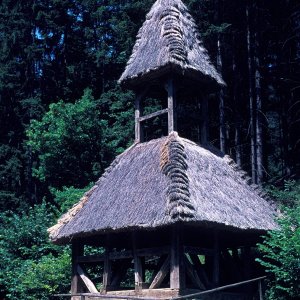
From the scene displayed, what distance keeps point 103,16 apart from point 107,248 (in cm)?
2333

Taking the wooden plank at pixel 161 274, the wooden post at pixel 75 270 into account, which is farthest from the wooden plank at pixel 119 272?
the wooden plank at pixel 161 274

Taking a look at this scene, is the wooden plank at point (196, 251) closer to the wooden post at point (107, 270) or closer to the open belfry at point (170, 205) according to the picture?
the open belfry at point (170, 205)

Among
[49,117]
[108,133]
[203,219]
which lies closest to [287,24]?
[108,133]

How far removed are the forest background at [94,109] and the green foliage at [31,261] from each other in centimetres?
4

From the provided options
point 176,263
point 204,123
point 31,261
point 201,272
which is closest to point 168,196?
point 176,263

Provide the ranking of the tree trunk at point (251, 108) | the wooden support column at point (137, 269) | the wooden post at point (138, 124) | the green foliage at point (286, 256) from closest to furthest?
the green foliage at point (286, 256) → the wooden support column at point (137, 269) → the wooden post at point (138, 124) → the tree trunk at point (251, 108)

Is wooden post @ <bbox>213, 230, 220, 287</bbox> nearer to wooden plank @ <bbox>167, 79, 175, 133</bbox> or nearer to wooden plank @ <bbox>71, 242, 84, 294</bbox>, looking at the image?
wooden plank @ <bbox>167, 79, 175, 133</bbox>

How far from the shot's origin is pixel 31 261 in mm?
21422

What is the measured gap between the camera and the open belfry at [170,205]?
43.8 ft

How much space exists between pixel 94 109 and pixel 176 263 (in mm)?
18316

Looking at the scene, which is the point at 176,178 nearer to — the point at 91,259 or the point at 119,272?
the point at 119,272

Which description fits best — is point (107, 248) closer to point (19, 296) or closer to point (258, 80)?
point (19, 296)

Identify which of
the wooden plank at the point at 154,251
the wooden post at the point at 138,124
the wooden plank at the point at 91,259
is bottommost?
the wooden plank at the point at 91,259

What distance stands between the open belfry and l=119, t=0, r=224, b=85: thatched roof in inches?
1.4
